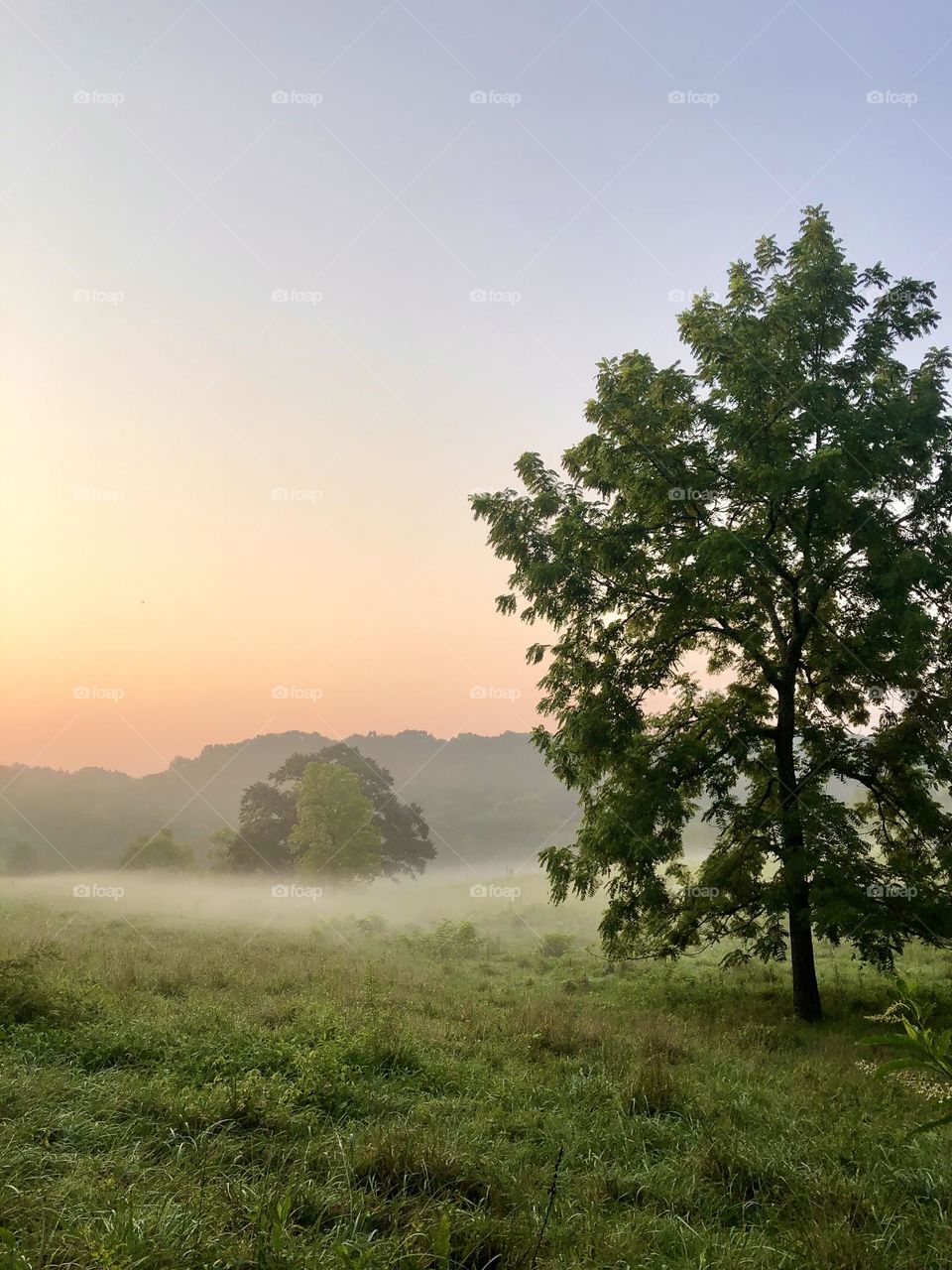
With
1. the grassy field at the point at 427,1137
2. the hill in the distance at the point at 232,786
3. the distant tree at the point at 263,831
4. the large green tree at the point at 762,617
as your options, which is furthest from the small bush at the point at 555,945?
the hill in the distance at the point at 232,786

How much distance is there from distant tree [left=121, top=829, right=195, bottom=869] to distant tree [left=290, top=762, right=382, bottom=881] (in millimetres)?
17941

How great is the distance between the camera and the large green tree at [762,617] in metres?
12.2

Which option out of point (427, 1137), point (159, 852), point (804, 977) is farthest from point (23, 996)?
point (159, 852)

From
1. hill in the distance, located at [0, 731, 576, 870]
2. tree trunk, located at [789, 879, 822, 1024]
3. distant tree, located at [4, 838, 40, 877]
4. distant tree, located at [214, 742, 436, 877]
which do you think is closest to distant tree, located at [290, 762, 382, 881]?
distant tree, located at [214, 742, 436, 877]

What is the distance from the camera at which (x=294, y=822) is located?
44.3 metres

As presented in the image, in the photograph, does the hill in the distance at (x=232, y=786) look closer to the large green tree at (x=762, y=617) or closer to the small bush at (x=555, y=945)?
the small bush at (x=555, y=945)

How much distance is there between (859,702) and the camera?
13.9m

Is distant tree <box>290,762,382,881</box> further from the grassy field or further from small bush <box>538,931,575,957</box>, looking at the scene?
the grassy field

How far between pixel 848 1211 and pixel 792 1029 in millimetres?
8120

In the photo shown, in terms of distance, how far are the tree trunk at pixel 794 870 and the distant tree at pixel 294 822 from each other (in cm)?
3213

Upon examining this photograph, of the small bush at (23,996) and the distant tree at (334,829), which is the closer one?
the small bush at (23,996)

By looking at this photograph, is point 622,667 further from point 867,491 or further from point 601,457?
point 867,491

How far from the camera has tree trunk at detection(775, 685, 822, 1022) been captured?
38.9 feet

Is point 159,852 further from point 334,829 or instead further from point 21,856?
point 334,829
